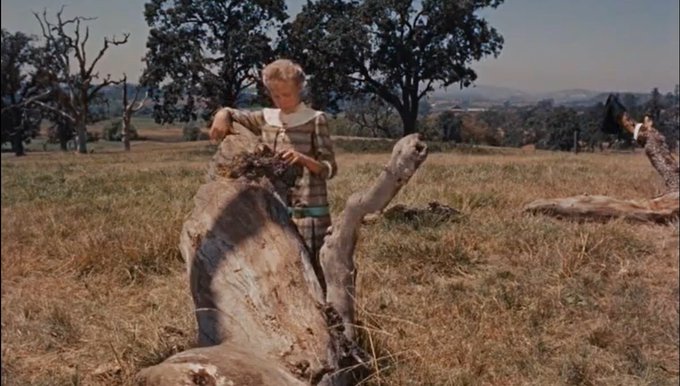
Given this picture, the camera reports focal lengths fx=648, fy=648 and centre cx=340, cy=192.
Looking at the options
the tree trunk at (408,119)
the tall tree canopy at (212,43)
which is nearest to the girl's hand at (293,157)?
the tall tree canopy at (212,43)

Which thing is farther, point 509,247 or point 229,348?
point 509,247

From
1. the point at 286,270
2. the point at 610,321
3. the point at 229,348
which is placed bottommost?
the point at 610,321

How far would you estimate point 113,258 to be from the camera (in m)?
3.98

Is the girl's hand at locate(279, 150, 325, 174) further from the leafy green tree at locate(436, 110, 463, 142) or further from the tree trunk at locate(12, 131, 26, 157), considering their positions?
the leafy green tree at locate(436, 110, 463, 142)

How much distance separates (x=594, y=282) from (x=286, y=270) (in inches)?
91.9

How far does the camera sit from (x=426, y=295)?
356cm

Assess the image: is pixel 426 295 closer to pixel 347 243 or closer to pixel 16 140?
pixel 347 243

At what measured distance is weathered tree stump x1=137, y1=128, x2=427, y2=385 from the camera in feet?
6.18

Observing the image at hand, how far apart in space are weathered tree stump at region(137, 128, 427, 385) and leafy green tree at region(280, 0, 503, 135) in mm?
2486

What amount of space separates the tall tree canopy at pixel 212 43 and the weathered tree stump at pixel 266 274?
115 inches

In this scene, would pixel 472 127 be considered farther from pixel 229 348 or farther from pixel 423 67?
pixel 229 348

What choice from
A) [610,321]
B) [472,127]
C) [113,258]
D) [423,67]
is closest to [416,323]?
[610,321]

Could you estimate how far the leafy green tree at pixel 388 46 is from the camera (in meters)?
6.29

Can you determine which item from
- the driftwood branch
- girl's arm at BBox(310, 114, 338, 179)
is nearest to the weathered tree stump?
the driftwood branch
